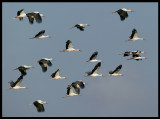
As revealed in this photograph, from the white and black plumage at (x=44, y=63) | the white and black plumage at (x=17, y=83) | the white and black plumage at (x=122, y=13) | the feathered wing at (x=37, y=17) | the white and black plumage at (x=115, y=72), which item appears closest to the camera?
the feathered wing at (x=37, y=17)

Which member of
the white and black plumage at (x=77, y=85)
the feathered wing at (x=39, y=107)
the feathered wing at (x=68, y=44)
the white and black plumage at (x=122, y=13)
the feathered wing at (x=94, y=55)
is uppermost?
the white and black plumage at (x=122, y=13)

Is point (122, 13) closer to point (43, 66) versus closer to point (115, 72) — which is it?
point (115, 72)

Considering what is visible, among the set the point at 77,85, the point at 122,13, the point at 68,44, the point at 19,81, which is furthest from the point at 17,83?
the point at 122,13

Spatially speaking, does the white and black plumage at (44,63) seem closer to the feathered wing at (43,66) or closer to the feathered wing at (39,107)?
the feathered wing at (43,66)

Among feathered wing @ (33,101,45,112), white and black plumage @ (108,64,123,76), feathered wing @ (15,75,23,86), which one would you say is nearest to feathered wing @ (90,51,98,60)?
white and black plumage @ (108,64,123,76)

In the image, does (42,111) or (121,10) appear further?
(121,10)

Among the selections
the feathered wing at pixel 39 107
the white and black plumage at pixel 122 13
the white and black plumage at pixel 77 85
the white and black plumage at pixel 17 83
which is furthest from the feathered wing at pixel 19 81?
the white and black plumage at pixel 122 13

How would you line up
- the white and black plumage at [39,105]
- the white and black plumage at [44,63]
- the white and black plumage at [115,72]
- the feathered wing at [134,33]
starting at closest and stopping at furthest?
1. the white and black plumage at [39,105]
2. the white and black plumage at [44,63]
3. the white and black plumage at [115,72]
4. the feathered wing at [134,33]

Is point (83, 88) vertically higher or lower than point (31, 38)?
lower

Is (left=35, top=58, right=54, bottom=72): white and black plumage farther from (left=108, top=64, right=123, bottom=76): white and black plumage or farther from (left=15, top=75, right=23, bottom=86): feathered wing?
(left=108, top=64, right=123, bottom=76): white and black plumage

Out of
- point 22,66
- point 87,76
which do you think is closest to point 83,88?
point 87,76

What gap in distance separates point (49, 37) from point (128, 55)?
6.35 m

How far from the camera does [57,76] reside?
210 ft

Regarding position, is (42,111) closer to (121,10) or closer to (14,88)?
(14,88)
